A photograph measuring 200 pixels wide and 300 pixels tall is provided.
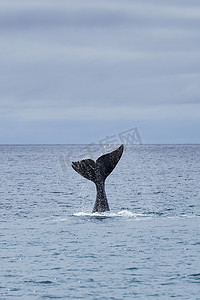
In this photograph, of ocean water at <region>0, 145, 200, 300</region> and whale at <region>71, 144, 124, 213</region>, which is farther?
whale at <region>71, 144, 124, 213</region>

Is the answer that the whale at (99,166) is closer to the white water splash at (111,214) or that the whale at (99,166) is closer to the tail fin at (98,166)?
the tail fin at (98,166)

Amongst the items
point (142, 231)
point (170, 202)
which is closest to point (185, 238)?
point (142, 231)

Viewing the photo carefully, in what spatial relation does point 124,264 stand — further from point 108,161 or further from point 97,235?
point 108,161

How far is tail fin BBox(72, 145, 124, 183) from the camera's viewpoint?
23.5 metres

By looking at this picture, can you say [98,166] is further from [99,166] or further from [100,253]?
[100,253]

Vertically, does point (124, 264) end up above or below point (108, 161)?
below

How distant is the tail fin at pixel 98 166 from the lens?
23.5 meters

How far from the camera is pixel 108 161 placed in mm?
23703

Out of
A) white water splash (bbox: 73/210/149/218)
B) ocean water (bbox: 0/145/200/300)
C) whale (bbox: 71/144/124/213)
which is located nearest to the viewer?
ocean water (bbox: 0/145/200/300)

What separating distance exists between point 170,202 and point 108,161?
1089cm

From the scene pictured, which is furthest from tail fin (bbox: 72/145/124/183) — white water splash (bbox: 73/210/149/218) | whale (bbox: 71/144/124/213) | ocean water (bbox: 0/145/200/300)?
white water splash (bbox: 73/210/149/218)

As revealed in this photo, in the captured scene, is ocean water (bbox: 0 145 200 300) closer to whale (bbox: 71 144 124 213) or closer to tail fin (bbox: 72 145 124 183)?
whale (bbox: 71 144 124 213)

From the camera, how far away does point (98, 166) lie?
23.9 metres

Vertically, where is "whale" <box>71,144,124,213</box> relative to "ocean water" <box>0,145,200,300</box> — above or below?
above
